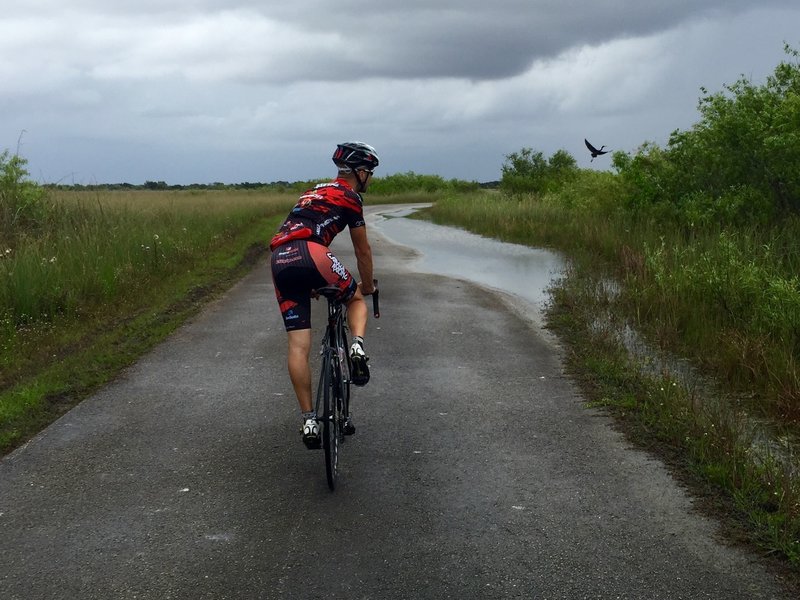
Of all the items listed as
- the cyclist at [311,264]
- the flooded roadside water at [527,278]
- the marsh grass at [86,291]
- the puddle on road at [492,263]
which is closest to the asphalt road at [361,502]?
the marsh grass at [86,291]

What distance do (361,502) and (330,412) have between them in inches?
23.4

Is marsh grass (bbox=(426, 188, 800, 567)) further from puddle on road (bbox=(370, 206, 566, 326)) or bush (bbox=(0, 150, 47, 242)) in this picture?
bush (bbox=(0, 150, 47, 242))

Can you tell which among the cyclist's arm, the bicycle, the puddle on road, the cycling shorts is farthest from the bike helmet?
the puddle on road

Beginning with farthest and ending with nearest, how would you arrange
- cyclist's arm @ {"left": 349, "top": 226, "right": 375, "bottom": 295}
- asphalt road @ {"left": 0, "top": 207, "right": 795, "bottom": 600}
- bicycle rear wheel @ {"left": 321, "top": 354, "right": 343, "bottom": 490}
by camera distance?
cyclist's arm @ {"left": 349, "top": 226, "right": 375, "bottom": 295}
bicycle rear wheel @ {"left": 321, "top": 354, "right": 343, "bottom": 490}
asphalt road @ {"left": 0, "top": 207, "right": 795, "bottom": 600}

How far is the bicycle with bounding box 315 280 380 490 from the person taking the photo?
530 cm

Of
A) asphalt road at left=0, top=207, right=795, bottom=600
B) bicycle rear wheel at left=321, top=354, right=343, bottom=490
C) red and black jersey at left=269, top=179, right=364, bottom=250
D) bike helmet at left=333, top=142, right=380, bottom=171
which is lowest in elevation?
asphalt road at left=0, top=207, right=795, bottom=600

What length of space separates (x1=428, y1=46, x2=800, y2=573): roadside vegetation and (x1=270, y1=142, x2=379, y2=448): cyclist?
2.54m

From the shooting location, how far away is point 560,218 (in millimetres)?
27656

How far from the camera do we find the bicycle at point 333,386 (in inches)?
209

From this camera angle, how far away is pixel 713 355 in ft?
29.8

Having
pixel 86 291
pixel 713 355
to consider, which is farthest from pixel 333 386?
pixel 86 291

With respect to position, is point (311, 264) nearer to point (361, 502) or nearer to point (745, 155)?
point (361, 502)

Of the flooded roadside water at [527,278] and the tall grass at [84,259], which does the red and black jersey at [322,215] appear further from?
the tall grass at [84,259]

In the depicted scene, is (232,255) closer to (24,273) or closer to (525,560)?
(24,273)
